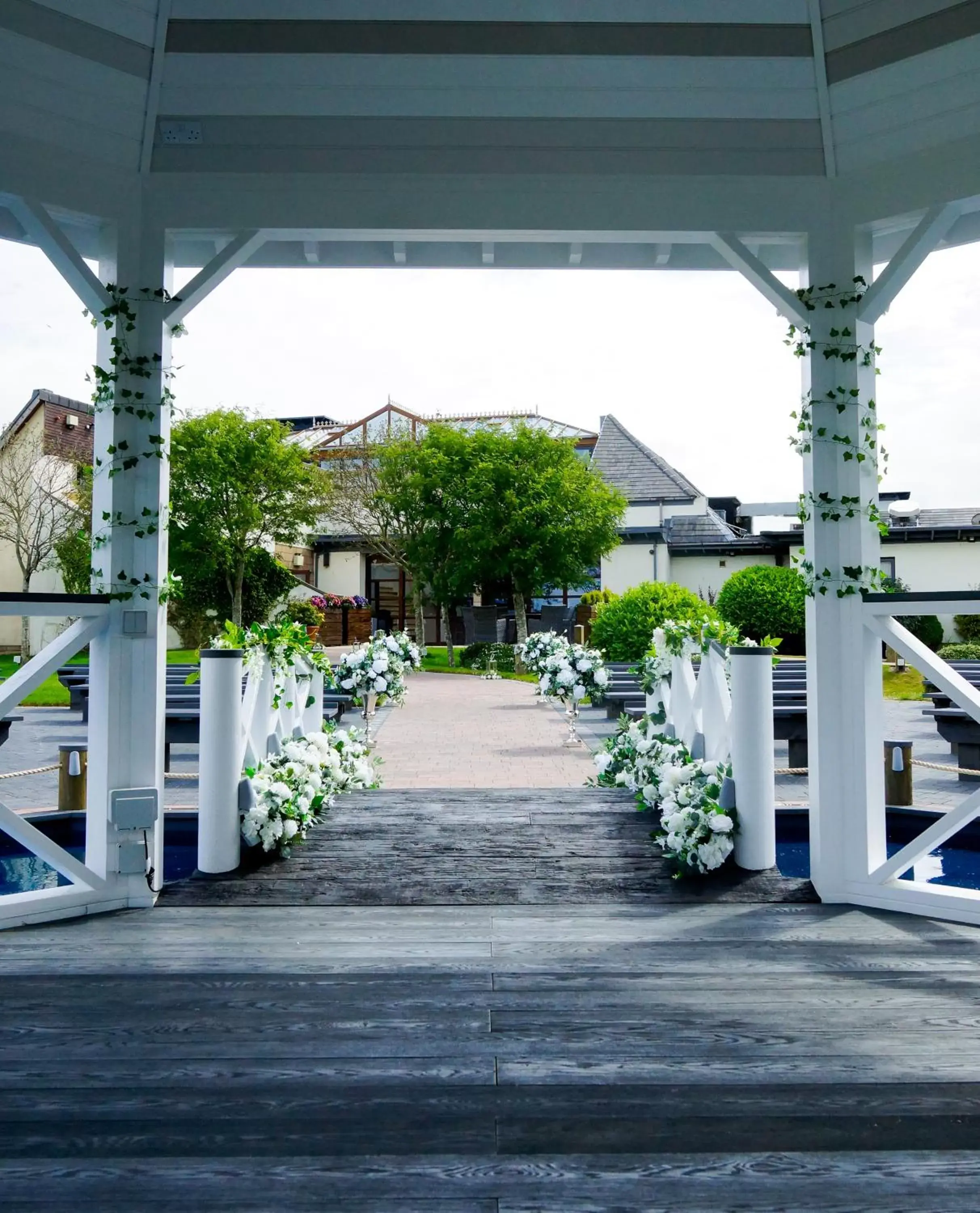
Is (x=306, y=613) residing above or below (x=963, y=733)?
above

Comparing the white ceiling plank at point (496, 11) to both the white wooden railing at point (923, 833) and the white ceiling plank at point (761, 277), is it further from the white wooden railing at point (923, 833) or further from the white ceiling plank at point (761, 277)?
the white wooden railing at point (923, 833)

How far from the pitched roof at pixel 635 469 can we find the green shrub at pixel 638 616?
10.8 m

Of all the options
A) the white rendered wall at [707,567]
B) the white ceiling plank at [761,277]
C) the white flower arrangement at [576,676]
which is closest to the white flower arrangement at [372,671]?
the white flower arrangement at [576,676]

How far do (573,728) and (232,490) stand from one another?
11812 millimetres

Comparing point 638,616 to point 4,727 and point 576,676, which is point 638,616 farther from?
point 4,727

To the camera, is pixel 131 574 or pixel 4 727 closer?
pixel 131 574

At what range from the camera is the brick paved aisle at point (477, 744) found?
6.32 m

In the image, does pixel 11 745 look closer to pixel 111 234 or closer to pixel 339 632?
pixel 111 234

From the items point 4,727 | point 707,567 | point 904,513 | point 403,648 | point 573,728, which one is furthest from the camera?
point 904,513

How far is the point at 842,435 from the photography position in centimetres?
369

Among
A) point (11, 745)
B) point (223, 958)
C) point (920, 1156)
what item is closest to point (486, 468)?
point (11, 745)

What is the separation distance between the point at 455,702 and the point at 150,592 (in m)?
7.90

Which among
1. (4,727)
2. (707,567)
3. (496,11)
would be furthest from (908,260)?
(707,567)

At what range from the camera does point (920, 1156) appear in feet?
6.11
